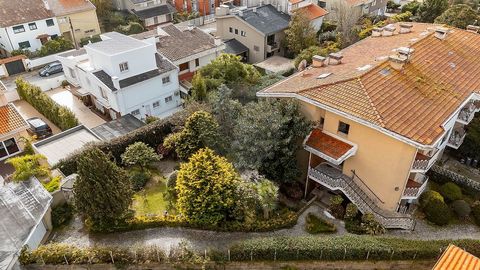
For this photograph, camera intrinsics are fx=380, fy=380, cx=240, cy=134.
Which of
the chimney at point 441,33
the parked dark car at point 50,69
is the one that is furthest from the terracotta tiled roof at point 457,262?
the parked dark car at point 50,69

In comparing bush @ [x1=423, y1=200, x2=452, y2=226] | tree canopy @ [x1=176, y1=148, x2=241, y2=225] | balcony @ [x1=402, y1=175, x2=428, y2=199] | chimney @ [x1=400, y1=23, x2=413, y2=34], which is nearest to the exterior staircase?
balcony @ [x1=402, y1=175, x2=428, y2=199]

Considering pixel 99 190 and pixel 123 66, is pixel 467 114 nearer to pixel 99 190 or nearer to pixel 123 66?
pixel 99 190

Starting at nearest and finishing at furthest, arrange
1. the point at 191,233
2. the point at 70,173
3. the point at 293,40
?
the point at 191,233
the point at 70,173
the point at 293,40

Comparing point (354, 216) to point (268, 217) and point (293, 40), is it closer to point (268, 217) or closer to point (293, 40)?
point (268, 217)

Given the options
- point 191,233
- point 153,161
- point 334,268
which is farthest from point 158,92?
point 334,268

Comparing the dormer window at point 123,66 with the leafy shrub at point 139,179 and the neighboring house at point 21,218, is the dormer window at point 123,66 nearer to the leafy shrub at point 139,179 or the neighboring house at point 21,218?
the leafy shrub at point 139,179

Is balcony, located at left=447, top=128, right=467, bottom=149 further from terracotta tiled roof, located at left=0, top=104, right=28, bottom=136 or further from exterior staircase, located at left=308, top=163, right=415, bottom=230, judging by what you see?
terracotta tiled roof, located at left=0, top=104, right=28, bottom=136
